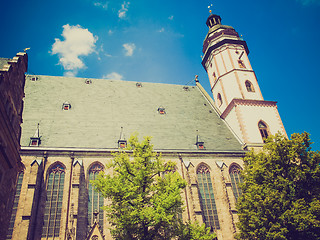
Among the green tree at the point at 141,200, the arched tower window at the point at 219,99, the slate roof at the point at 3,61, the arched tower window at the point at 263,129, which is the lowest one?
the green tree at the point at 141,200

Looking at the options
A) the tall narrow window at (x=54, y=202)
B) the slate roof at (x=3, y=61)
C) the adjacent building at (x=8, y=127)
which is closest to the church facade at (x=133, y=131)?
the tall narrow window at (x=54, y=202)

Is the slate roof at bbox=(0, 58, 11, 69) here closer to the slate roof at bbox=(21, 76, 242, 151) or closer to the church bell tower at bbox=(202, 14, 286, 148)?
the slate roof at bbox=(21, 76, 242, 151)

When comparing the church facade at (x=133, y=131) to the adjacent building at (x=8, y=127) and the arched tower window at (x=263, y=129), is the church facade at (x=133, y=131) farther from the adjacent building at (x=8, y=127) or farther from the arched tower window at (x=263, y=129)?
the adjacent building at (x=8, y=127)

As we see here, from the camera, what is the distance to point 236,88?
25172 mm

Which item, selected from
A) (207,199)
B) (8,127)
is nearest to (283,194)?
(207,199)

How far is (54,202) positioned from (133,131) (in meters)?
8.14

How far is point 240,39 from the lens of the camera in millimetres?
28203

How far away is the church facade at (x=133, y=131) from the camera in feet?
51.8

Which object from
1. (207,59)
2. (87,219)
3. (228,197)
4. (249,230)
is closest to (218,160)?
(228,197)

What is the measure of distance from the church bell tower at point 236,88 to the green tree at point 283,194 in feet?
23.3

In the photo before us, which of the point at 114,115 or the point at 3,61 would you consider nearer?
the point at 3,61

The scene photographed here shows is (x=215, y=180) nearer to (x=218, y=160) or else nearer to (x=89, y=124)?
(x=218, y=160)

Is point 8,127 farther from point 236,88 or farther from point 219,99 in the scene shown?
point 219,99

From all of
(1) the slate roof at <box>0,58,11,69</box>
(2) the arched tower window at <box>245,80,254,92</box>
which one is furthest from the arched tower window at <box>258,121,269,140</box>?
(1) the slate roof at <box>0,58,11,69</box>
